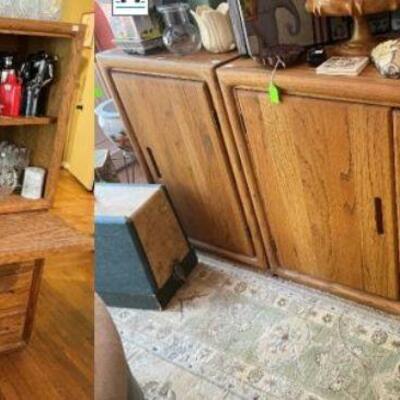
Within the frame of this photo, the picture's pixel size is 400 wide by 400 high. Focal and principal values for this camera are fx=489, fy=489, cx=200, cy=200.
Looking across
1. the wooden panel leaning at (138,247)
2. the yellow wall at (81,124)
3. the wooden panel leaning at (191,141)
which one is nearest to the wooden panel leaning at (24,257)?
the yellow wall at (81,124)

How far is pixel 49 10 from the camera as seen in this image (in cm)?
92

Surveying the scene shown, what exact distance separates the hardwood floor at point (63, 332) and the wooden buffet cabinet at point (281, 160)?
637 mm

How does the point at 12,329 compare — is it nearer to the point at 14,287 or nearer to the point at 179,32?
the point at 14,287

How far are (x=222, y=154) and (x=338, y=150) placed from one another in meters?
0.42

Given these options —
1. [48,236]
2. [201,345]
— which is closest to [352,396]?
[201,345]

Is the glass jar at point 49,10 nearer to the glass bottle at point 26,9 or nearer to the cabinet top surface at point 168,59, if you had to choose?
the glass bottle at point 26,9

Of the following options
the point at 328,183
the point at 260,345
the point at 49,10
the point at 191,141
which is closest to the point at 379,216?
the point at 328,183

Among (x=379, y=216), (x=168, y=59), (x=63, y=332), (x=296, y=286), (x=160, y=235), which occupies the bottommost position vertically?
(x=296, y=286)

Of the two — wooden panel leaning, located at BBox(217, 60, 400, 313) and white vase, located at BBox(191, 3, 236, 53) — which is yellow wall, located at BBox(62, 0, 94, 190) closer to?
wooden panel leaning, located at BBox(217, 60, 400, 313)

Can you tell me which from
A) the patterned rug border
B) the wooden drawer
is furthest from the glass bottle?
the patterned rug border

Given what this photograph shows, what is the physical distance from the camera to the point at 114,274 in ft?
5.64

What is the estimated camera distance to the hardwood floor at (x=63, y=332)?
585 millimetres

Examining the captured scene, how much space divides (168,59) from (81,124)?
2.34ft

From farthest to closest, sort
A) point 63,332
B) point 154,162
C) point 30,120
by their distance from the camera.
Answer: point 154,162, point 30,120, point 63,332
